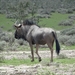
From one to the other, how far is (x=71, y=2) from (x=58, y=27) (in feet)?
125

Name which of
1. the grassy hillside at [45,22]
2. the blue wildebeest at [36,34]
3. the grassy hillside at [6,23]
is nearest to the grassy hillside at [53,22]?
the grassy hillside at [45,22]

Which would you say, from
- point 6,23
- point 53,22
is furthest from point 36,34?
point 53,22

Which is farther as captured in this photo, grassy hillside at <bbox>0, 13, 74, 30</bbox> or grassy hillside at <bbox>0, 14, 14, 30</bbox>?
grassy hillside at <bbox>0, 13, 74, 30</bbox>

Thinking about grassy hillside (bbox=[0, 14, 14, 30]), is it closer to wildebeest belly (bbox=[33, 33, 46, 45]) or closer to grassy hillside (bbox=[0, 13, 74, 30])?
grassy hillside (bbox=[0, 13, 74, 30])

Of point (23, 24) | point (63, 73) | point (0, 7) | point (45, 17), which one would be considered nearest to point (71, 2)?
point (0, 7)

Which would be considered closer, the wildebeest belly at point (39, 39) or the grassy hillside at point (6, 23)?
the wildebeest belly at point (39, 39)

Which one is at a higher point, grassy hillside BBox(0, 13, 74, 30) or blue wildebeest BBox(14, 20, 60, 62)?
blue wildebeest BBox(14, 20, 60, 62)

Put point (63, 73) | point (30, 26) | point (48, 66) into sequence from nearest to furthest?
point (63, 73)
point (48, 66)
point (30, 26)

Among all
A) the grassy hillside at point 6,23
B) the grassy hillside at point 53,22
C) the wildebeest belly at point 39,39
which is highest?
the wildebeest belly at point 39,39

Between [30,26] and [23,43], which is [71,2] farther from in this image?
[30,26]

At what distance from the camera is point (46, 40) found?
19.0 meters

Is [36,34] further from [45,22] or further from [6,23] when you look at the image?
[45,22]

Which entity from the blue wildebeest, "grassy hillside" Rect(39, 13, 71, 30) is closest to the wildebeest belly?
the blue wildebeest

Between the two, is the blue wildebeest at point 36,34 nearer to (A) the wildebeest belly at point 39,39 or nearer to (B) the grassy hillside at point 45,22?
(A) the wildebeest belly at point 39,39
